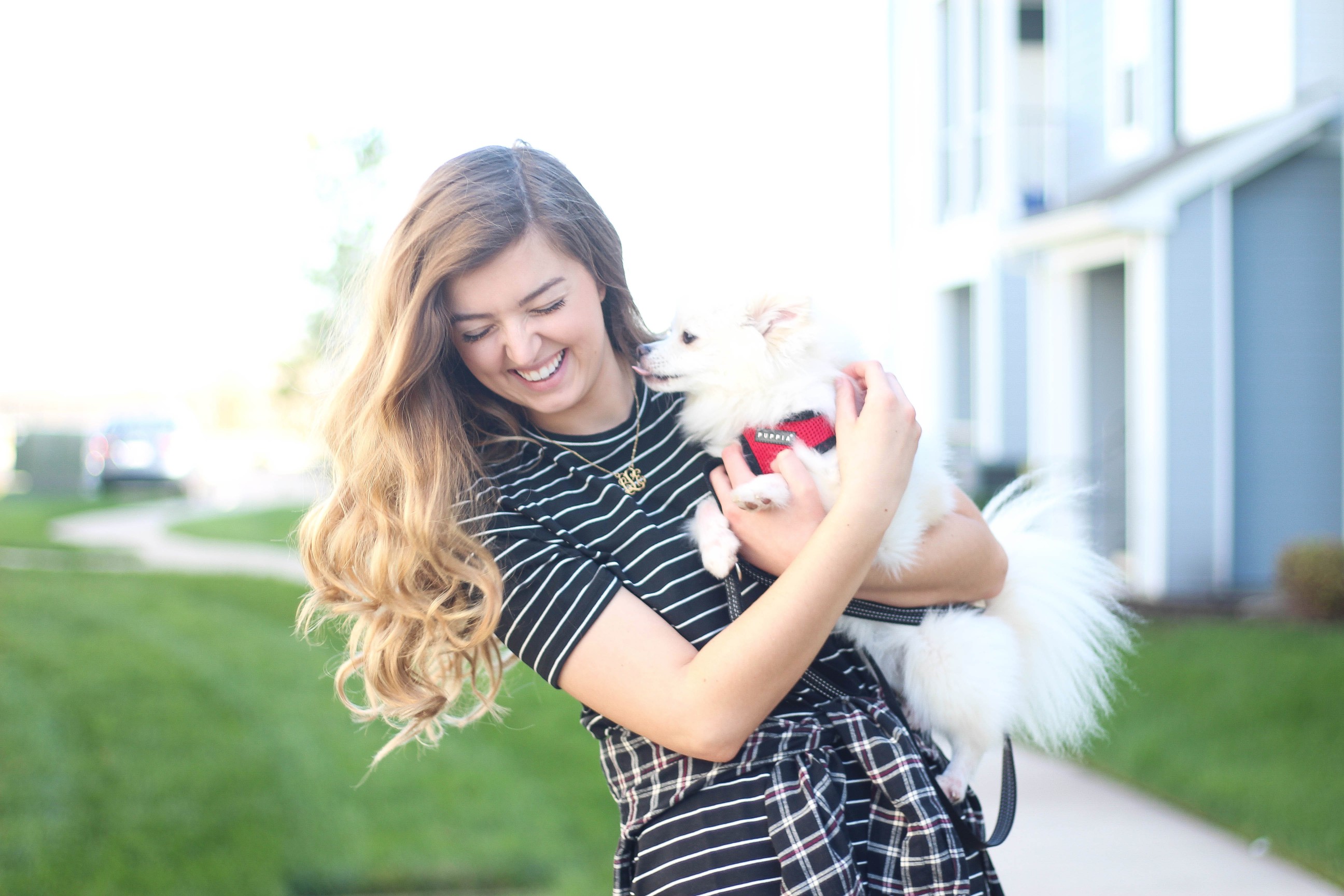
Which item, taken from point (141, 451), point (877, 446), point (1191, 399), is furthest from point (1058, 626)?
point (141, 451)

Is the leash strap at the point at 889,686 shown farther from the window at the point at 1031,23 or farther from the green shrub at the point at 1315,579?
the window at the point at 1031,23

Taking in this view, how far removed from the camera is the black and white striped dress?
5.20 ft

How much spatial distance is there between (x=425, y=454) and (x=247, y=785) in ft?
11.6

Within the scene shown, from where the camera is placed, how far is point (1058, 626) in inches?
92.0

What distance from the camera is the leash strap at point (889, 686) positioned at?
1.74m

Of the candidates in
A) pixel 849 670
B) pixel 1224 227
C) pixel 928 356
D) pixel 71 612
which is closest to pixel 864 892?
pixel 849 670

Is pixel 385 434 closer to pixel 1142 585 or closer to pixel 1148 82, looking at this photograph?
pixel 1142 585

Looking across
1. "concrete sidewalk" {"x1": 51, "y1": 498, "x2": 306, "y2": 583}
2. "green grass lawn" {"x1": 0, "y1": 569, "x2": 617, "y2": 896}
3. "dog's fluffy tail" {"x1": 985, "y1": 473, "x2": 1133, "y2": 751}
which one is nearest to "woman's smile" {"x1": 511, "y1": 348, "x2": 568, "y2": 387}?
"dog's fluffy tail" {"x1": 985, "y1": 473, "x2": 1133, "y2": 751}

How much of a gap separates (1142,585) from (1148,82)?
173 inches

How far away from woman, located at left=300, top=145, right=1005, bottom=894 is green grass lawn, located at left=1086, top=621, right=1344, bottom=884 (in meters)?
2.34

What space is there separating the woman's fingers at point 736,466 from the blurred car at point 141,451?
20255 millimetres

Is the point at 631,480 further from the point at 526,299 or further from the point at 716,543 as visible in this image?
A: the point at 526,299

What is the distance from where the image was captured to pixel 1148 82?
9289 millimetres

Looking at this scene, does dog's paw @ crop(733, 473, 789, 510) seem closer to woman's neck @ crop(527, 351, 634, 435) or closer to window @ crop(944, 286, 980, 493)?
woman's neck @ crop(527, 351, 634, 435)
